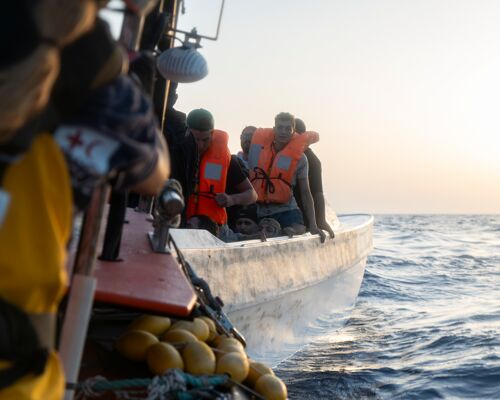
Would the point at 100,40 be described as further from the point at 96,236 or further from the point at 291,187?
the point at 291,187

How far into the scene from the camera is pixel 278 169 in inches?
408

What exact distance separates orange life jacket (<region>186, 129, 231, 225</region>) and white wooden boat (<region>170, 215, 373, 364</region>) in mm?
562

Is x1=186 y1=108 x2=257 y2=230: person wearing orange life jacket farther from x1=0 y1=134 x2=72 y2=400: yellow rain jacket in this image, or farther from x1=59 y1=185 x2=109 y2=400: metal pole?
x1=0 y1=134 x2=72 y2=400: yellow rain jacket

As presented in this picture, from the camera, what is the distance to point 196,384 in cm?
311

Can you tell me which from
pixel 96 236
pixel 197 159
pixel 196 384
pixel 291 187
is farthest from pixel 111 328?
pixel 291 187

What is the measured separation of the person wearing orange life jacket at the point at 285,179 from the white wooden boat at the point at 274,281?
1.37ft

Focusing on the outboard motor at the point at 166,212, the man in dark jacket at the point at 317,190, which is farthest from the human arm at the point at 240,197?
the outboard motor at the point at 166,212

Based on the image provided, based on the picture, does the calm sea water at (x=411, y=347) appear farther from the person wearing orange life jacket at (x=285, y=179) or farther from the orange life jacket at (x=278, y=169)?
the orange life jacket at (x=278, y=169)

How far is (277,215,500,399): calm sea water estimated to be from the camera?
7.98 meters

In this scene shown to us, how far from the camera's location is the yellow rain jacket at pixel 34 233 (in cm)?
180

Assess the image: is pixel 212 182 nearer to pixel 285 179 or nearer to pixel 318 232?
pixel 285 179

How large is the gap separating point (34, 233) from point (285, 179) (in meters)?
8.56

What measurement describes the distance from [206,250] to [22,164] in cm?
502

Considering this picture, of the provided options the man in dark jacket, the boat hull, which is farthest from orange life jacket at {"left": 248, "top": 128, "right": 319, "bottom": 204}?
the boat hull
